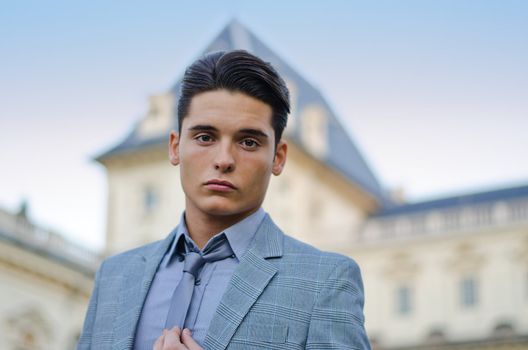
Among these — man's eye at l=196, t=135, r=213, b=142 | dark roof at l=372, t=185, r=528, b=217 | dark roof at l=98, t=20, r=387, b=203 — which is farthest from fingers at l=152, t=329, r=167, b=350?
dark roof at l=372, t=185, r=528, b=217

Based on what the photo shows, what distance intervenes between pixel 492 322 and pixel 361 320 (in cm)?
3827

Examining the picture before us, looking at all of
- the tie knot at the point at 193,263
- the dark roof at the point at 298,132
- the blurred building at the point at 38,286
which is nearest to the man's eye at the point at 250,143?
the tie knot at the point at 193,263

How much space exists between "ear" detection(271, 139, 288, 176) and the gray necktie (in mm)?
293

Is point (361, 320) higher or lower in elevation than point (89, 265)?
lower

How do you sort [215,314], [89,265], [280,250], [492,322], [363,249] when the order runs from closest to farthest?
[215,314] < [280,250] < [89,265] < [492,322] < [363,249]

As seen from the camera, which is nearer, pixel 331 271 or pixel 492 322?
pixel 331 271

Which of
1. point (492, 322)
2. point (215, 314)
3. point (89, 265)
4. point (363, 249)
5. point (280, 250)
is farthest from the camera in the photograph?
point (363, 249)

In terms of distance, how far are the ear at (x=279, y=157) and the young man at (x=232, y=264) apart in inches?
0.4

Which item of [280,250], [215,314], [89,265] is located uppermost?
[89,265]

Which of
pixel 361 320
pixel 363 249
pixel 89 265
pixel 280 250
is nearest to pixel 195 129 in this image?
pixel 280 250

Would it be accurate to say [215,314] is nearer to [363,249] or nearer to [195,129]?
[195,129]

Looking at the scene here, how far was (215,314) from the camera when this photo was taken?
301 centimetres

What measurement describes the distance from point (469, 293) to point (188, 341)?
129 feet

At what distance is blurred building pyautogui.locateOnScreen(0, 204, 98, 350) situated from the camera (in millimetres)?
32688
